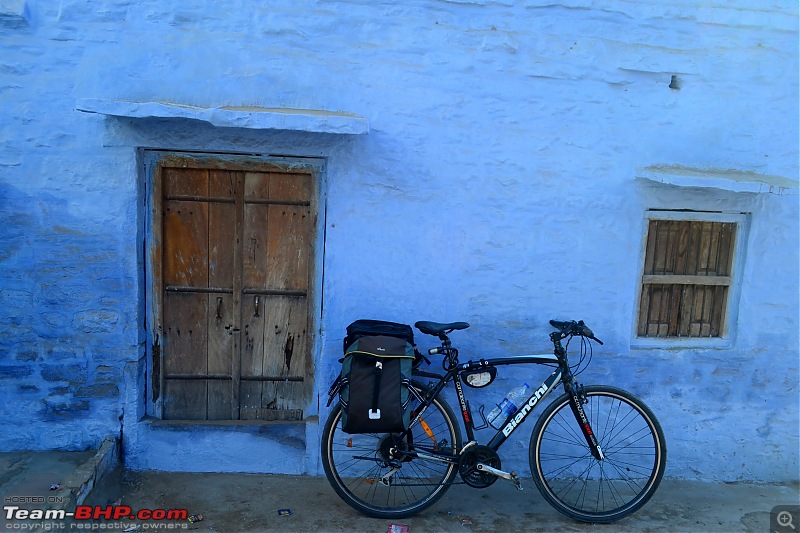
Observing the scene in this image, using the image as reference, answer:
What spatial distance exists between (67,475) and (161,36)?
9.15 ft

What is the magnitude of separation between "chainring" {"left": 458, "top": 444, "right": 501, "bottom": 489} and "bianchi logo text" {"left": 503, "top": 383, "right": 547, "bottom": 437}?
17 centimetres

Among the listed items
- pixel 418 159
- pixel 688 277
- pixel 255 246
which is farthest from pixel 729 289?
pixel 255 246

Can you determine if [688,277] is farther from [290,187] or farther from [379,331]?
[290,187]

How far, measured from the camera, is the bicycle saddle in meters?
3.92

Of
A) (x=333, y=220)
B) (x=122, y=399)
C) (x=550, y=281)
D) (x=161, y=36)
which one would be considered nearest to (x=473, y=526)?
(x=550, y=281)

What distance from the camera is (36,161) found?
13.1 ft

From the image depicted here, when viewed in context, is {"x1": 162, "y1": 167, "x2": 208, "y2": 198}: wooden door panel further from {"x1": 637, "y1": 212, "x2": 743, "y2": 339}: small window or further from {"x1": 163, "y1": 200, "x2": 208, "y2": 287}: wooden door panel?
{"x1": 637, "y1": 212, "x2": 743, "y2": 339}: small window

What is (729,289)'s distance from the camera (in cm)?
458

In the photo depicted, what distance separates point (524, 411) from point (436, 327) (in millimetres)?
763

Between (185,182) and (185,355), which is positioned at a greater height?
(185,182)

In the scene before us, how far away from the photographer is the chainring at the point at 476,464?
3877 mm

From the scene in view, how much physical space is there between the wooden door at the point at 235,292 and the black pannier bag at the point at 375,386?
0.82m

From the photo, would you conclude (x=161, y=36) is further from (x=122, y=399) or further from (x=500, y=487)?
(x=500, y=487)

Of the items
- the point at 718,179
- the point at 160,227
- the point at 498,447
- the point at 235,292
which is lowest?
the point at 498,447
